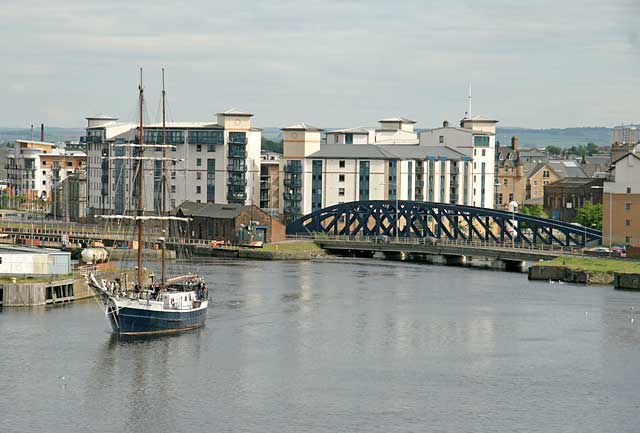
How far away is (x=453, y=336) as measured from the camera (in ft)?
257

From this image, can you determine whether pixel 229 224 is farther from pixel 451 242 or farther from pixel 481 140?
pixel 481 140

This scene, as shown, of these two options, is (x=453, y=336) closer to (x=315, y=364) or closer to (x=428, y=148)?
(x=315, y=364)

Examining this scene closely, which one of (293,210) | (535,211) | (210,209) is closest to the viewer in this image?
(210,209)

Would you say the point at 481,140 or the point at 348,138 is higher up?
the point at 348,138

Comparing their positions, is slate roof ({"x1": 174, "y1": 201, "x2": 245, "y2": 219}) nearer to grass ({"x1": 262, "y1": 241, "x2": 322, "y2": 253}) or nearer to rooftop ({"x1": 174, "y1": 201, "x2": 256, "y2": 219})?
rooftop ({"x1": 174, "y1": 201, "x2": 256, "y2": 219})

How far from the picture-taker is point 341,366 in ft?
225

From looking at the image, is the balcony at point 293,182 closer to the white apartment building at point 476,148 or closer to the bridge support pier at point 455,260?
the white apartment building at point 476,148

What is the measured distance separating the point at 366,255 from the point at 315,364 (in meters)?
65.7

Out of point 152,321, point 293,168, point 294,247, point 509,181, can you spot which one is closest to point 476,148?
point 293,168

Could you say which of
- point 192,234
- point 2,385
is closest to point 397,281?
point 192,234

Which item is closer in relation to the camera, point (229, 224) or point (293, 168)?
point (229, 224)

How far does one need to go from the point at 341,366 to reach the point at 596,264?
1814 inches

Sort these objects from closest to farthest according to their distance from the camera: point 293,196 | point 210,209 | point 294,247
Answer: point 294,247 → point 210,209 → point 293,196

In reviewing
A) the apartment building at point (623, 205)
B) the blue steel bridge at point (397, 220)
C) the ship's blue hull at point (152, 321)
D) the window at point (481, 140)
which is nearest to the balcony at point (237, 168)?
the blue steel bridge at point (397, 220)
